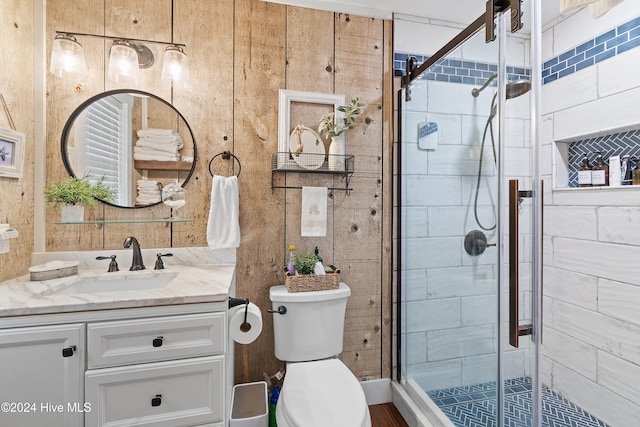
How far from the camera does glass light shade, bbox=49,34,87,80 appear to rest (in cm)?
142

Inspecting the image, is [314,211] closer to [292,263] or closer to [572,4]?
[292,263]

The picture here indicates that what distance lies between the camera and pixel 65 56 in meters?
1.43

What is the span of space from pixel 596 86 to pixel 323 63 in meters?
1.56

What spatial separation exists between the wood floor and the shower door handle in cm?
98

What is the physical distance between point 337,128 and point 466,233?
0.91m

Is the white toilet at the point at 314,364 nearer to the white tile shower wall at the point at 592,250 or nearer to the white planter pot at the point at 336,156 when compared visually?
the white planter pot at the point at 336,156

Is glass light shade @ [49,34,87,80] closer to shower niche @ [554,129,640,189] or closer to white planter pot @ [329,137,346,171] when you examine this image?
white planter pot @ [329,137,346,171]

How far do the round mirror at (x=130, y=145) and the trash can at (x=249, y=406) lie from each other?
43.7 inches

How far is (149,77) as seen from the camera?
164cm

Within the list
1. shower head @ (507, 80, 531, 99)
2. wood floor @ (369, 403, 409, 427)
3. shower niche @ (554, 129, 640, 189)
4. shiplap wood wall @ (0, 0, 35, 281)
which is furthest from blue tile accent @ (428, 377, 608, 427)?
shiplap wood wall @ (0, 0, 35, 281)

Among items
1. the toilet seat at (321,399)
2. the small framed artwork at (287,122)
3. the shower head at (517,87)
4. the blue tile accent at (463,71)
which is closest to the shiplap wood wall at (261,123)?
the small framed artwork at (287,122)

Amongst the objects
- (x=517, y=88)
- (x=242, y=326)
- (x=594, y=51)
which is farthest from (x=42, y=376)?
(x=594, y=51)

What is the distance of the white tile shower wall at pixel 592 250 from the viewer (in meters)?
1.57

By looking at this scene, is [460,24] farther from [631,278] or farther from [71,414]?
[71,414]
